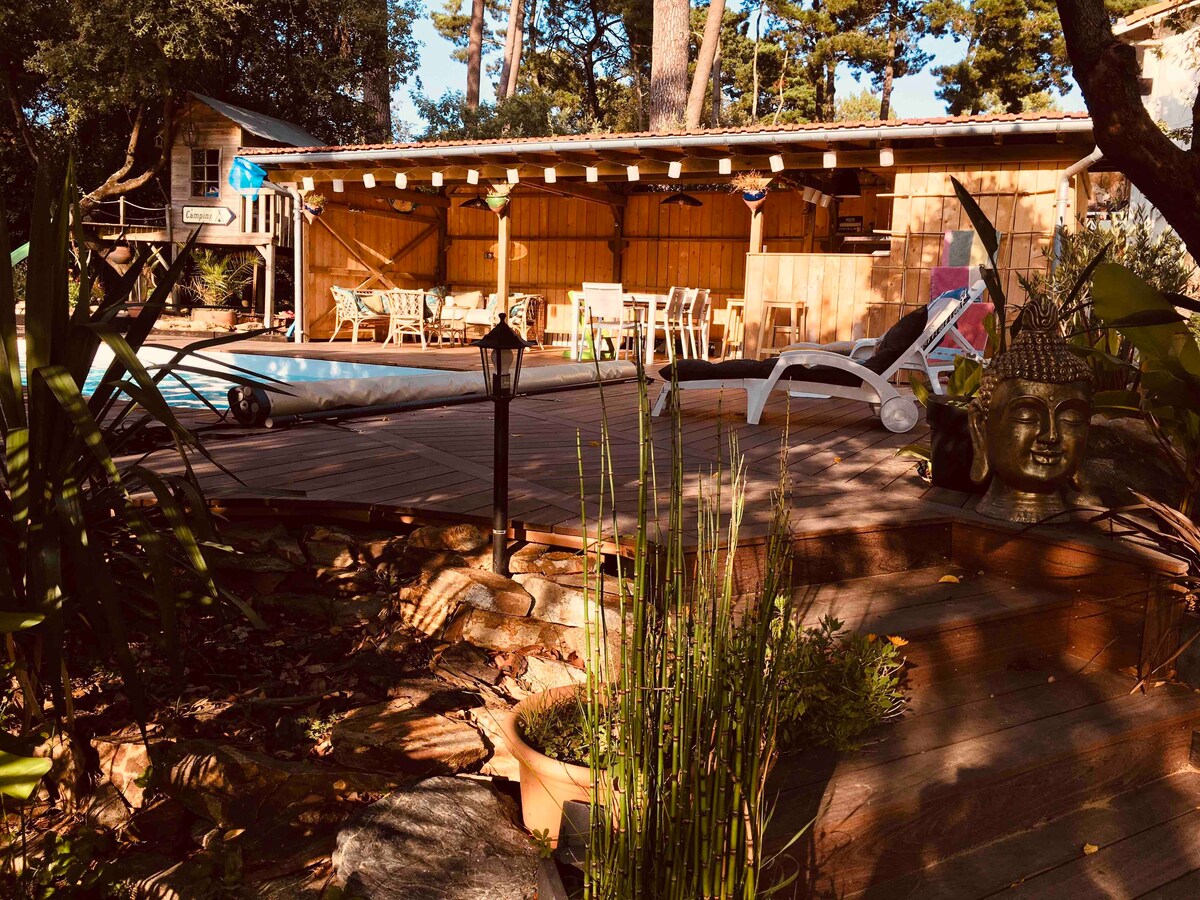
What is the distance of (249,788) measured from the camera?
221 cm

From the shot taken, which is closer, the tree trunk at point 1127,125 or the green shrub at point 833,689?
the green shrub at point 833,689

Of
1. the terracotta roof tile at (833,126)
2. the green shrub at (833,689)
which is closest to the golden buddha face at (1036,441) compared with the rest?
the green shrub at (833,689)

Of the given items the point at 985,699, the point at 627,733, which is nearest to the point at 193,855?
the point at 627,733

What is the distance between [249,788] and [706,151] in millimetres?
9436

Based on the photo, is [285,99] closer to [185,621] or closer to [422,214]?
[422,214]

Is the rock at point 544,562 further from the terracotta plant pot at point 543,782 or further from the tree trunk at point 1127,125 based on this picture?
the tree trunk at point 1127,125

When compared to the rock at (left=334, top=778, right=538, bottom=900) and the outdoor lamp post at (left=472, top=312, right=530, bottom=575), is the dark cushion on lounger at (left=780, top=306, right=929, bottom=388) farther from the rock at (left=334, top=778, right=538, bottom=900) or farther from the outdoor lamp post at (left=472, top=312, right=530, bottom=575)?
the rock at (left=334, top=778, right=538, bottom=900)

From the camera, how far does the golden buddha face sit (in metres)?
3.05

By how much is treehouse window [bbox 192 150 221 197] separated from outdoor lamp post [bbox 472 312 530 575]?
18.0 m

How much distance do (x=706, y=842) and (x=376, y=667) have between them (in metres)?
1.48

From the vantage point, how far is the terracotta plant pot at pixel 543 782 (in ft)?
6.56

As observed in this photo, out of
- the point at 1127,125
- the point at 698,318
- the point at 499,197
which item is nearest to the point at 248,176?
the point at 499,197

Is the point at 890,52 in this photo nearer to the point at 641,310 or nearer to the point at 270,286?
the point at 270,286

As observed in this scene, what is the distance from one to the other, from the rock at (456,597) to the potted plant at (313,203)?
36.9 feet
